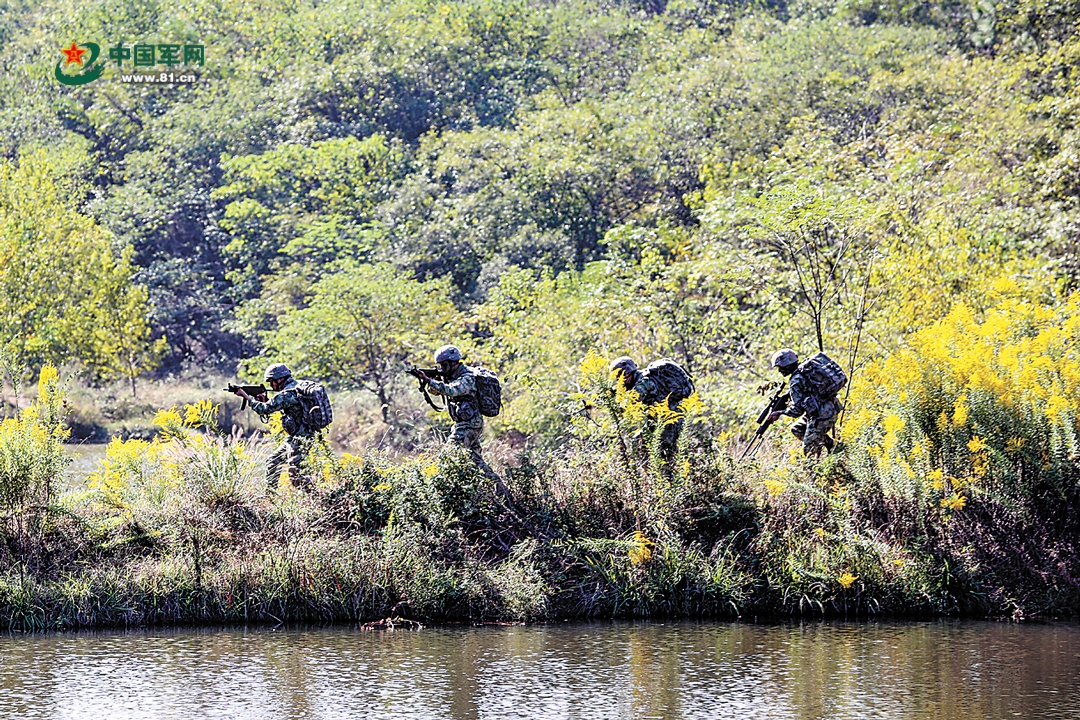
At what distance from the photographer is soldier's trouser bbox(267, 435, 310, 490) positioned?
13.6 meters

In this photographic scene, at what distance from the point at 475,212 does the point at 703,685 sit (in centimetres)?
3015

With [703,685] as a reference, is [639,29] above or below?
above

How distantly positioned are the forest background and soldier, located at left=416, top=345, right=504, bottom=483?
0.40m

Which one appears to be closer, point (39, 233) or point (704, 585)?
point (704, 585)

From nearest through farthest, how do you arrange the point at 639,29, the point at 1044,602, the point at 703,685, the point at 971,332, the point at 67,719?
the point at 67,719 < the point at 703,685 < the point at 1044,602 < the point at 971,332 < the point at 639,29

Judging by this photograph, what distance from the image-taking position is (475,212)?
39344 millimetres

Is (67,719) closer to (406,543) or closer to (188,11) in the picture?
(406,543)

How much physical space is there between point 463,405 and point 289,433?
1877 millimetres

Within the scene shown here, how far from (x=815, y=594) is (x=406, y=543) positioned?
361 centimetres

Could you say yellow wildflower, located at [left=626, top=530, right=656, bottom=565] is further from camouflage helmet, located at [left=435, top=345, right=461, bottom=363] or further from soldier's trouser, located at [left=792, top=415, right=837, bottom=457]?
camouflage helmet, located at [left=435, top=345, right=461, bottom=363]

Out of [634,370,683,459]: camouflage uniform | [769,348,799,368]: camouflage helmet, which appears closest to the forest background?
[634,370,683,459]: camouflage uniform

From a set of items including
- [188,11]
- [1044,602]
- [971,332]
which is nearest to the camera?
[1044,602]

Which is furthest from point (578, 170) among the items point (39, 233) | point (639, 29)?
point (639, 29)

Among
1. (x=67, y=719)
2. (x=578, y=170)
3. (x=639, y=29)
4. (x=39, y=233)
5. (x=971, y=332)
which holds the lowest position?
(x=67, y=719)
